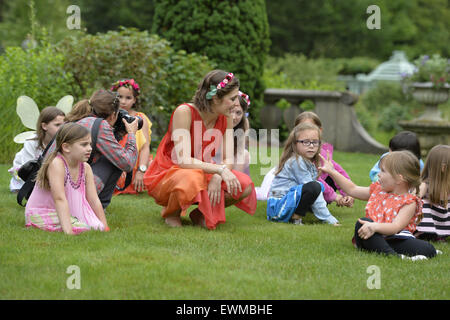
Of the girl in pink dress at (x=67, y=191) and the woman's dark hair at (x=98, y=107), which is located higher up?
the woman's dark hair at (x=98, y=107)

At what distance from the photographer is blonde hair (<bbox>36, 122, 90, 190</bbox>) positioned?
4750mm

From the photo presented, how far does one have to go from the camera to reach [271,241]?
4.76 metres

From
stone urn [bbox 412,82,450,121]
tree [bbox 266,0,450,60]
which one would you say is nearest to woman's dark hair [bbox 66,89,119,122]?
stone urn [bbox 412,82,450,121]

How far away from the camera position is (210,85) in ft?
17.0

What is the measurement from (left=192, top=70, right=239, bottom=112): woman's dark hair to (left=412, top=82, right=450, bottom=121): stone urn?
758 cm

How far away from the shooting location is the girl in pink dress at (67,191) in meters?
4.70

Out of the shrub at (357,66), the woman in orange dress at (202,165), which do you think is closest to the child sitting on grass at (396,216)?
the woman in orange dress at (202,165)

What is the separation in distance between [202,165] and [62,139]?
118cm

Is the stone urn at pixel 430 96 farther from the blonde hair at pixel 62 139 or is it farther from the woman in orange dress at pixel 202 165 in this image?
the blonde hair at pixel 62 139

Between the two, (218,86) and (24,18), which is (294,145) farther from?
(24,18)

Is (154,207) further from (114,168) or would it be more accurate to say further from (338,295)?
(338,295)

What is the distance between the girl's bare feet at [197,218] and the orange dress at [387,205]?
1.48 metres

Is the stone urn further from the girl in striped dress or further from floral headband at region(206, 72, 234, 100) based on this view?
floral headband at region(206, 72, 234, 100)

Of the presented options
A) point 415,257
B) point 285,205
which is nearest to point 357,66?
point 285,205
